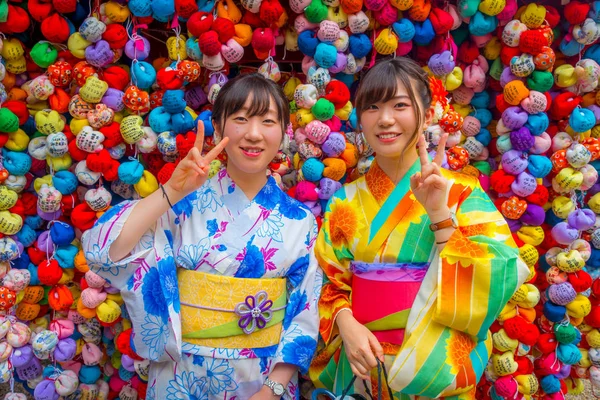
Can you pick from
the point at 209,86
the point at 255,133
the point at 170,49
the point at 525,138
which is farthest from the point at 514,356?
the point at 170,49

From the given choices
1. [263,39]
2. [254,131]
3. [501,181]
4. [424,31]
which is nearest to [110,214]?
[254,131]

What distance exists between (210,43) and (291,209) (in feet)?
2.65

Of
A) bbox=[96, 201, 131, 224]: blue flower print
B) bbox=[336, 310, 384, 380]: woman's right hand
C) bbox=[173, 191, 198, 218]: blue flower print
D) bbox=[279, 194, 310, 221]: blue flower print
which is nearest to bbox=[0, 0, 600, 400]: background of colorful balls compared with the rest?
bbox=[279, 194, 310, 221]: blue flower print

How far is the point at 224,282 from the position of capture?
6.72 feet

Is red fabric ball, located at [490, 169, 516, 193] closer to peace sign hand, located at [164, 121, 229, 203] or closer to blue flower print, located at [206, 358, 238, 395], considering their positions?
peace sign hand, located at [164, 121, 229, 203]

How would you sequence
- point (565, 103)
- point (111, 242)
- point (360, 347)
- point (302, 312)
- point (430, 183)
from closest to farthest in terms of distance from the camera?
point (430, 183), point (360, 347), point (111, 242), point (302, 312), point (565, 103)

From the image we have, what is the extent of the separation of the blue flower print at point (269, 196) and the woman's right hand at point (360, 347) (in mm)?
569

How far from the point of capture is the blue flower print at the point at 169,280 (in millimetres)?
2033

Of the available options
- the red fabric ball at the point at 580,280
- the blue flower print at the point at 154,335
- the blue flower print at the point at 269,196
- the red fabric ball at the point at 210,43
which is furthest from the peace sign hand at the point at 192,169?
the red fabric ball at the point at 580,280

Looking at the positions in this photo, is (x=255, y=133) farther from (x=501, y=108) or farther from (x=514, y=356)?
(x=514, y=356)

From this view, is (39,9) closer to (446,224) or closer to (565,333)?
(446,224)

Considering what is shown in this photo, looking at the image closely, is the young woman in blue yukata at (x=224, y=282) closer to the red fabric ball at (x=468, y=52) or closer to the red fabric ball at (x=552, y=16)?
the red fabric ball at (x=468, y=52)

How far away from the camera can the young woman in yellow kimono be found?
1732mm

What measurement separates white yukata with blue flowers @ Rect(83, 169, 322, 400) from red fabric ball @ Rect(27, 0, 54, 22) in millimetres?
975
